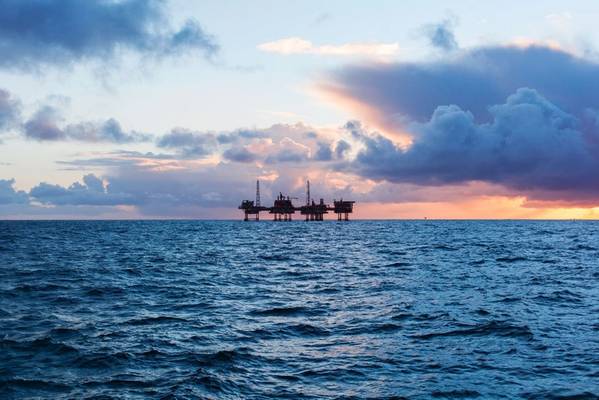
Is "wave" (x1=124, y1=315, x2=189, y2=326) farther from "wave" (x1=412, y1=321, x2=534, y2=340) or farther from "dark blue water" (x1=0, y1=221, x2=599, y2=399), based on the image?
"wave" (x1=412, y1=321, x2=534, y2=340)

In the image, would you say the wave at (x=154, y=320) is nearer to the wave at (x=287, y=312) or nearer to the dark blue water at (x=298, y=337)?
the dark blue water at (x=298, y=337)

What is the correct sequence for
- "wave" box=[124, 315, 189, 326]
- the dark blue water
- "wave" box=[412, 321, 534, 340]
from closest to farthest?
the dark blue water → "wave" box=[412, 321, 534, 340] → "wave" box=[124, 315, 189, 326]

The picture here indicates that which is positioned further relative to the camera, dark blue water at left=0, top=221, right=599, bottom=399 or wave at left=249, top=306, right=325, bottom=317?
wave at left=249, top=306, right=325, bottom=317

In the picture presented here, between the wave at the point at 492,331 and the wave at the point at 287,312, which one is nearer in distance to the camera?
the wave at the point at 492,331

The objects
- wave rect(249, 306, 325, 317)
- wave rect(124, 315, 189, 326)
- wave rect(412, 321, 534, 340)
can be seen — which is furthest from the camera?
wave rect(249, 306, 325, 317)

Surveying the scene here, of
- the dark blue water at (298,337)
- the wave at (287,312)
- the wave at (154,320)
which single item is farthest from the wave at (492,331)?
the wave at (154,320)

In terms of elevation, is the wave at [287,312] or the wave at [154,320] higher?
the wave at [154,320]

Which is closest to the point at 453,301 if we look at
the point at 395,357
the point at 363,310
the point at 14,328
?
the point at 363,310

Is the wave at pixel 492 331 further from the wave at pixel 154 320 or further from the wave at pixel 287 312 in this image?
the wave at pixel 154 320

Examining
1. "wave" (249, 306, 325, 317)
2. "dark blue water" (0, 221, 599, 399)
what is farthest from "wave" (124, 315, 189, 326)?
"wave" (249, 306, 325, 317)

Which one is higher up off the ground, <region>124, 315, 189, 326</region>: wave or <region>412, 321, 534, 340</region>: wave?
<region>124, 315, 189, 326</region>: wave

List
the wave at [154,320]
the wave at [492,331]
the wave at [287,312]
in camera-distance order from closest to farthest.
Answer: the wave at [492,331] → the wave at [154,320] → the wave at [287,312]

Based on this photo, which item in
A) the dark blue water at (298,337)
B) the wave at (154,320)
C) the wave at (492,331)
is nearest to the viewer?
the dark blue water at (298,337)

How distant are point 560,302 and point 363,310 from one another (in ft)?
34.2
